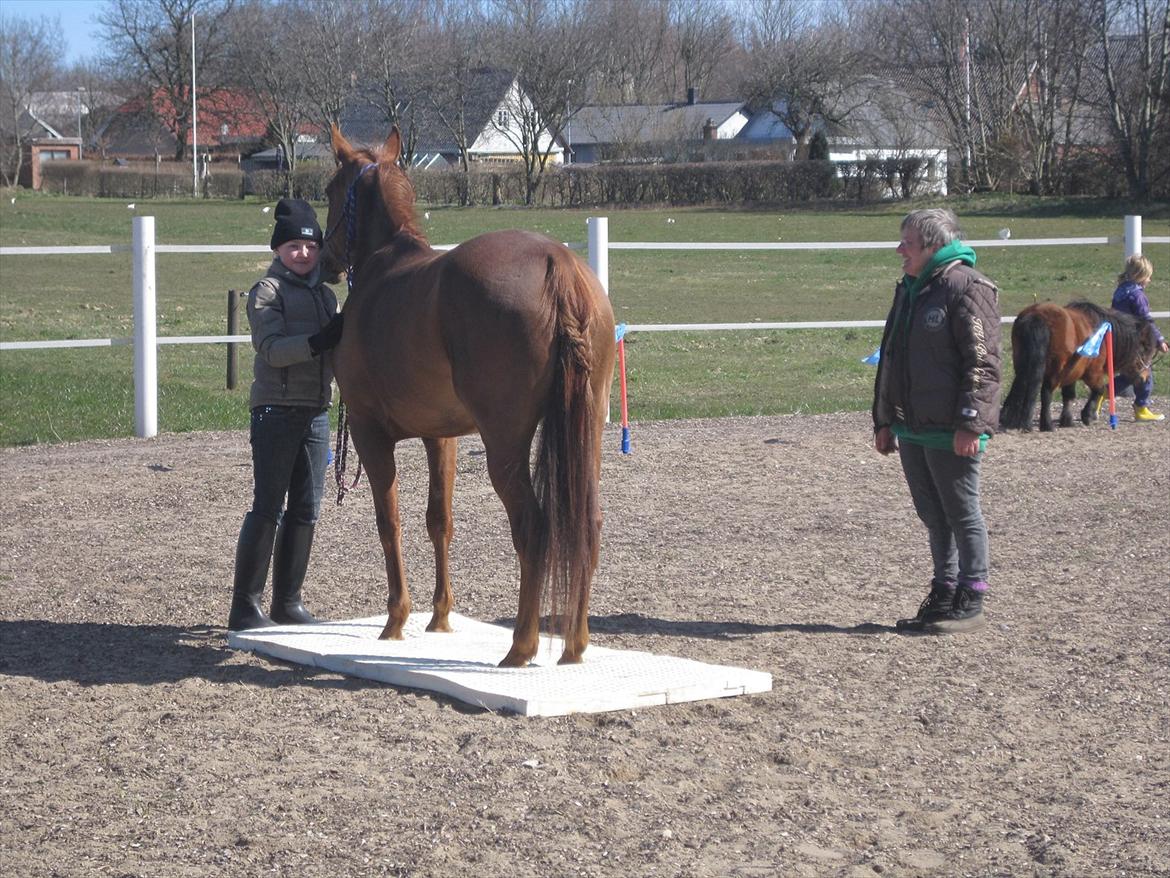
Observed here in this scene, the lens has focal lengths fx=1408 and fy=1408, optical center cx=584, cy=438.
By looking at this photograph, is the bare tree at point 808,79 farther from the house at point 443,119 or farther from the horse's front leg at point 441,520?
the horse's front leg at point 441,520

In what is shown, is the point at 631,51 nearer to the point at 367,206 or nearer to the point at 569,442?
the point at 367,206

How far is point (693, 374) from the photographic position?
15.9 meters

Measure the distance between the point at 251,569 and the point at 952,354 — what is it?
3027 millimetres

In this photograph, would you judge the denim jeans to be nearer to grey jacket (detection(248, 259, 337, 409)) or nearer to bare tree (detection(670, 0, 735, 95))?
grey jacket (detection(248, 259, 337, 409))

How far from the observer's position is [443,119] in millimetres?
70375

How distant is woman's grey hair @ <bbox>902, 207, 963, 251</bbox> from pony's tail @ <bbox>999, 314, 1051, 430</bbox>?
18.9 ft

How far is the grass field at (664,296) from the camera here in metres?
13.5

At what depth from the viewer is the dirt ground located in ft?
12.0

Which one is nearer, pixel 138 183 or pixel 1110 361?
pixel 1110 361

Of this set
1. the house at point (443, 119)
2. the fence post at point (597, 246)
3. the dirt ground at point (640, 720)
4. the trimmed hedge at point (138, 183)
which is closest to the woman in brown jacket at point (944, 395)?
the dirt ground at point (640, 720)

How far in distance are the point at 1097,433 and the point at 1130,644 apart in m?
6.25

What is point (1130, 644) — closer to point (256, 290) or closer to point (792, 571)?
point (792, 571)

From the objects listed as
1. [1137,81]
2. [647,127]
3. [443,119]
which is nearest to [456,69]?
[443,119]

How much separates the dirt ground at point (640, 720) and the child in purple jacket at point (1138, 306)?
→ 3.80 metres
